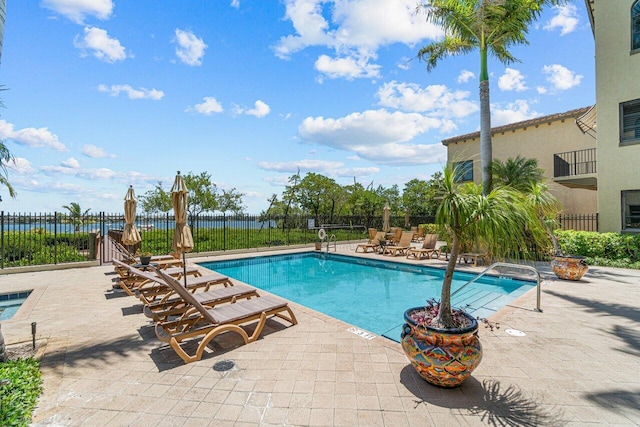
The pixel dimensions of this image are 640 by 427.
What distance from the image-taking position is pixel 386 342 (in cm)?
430

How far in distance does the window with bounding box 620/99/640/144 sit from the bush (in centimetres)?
1720

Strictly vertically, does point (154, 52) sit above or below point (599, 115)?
above

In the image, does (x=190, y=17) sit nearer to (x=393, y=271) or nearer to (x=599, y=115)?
(x=393, y=271)

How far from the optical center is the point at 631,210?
35.9 feet

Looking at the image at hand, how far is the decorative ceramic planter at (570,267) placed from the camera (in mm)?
7992

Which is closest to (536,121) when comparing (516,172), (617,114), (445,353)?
(516,172)

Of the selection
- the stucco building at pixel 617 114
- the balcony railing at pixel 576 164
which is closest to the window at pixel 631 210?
the stucco building at pixel 617 114

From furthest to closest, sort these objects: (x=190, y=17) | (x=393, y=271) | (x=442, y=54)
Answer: (x=442, y=54) → (x=393, y=271) → (x=190, y=17)

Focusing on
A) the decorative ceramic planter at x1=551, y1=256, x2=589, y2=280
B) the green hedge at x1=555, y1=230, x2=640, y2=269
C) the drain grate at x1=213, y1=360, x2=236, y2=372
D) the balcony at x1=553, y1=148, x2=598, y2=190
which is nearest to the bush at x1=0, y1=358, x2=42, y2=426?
the drain grate at x1=213, y1=360, x2=236, y2=372

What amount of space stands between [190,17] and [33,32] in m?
3.99

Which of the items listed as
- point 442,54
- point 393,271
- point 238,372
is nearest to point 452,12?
point 442,54

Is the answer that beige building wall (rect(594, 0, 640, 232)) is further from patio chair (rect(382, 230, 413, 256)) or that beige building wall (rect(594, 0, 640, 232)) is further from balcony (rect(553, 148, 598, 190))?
patio chair (rect(382, 230, 413, 256))

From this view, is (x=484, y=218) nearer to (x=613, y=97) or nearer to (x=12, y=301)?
(x=12, y=301)

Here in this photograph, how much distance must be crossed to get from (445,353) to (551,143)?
20332 millimetres
